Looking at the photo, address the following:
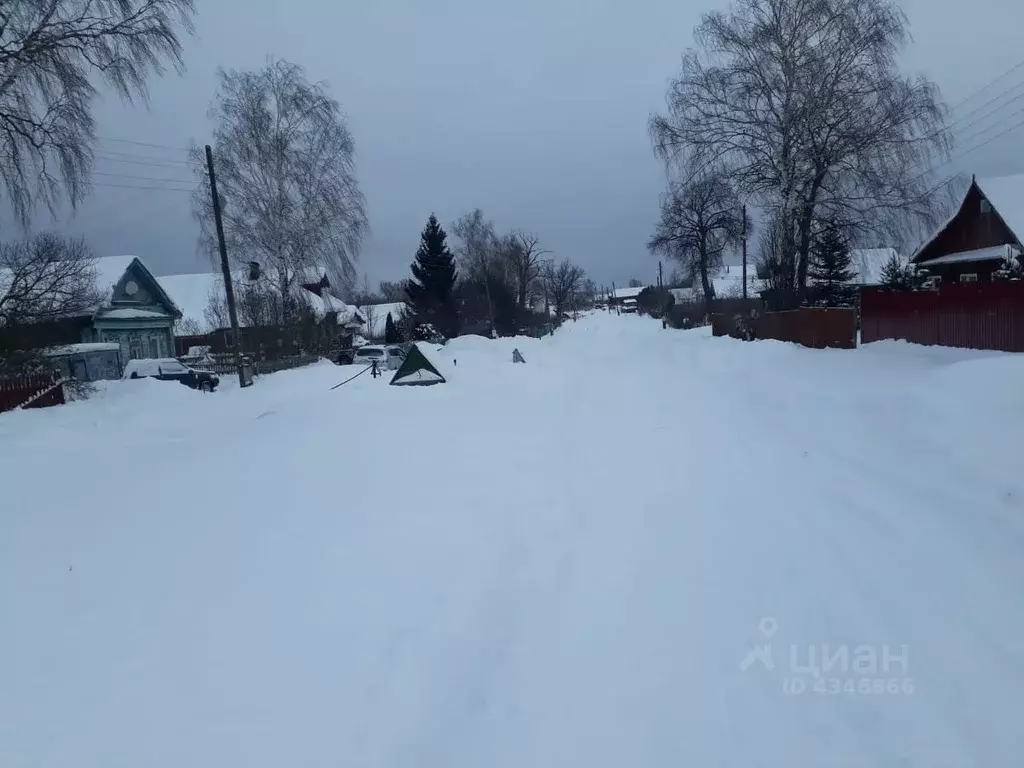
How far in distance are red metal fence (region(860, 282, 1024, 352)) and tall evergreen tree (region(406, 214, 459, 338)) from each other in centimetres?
3433

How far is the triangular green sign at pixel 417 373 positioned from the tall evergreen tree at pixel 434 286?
32.6 metres

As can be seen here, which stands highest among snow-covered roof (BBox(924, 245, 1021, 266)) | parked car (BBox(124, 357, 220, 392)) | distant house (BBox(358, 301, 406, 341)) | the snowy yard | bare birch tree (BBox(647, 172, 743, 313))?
bare birch tree (BBox(647, 172, 743, 313))

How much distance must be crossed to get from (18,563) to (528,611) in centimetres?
388

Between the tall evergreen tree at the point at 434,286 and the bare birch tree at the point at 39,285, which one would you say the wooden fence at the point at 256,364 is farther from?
the tall evergreen tree at the point at 434,286

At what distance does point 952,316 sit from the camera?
51.8 ft

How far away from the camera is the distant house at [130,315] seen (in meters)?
36.2

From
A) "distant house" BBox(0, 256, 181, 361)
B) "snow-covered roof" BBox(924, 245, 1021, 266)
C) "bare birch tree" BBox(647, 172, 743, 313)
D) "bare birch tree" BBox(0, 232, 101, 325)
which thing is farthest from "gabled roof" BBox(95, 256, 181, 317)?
"snow-covered roof" BBox(924, 245, 1021, 266)

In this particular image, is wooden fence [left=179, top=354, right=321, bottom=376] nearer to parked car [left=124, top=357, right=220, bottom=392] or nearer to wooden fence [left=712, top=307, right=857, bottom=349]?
parked car [left=124, top=357, right=220, bottom=392]

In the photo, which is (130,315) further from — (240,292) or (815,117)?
(815,117)

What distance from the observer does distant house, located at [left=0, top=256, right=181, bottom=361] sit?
36188 mm

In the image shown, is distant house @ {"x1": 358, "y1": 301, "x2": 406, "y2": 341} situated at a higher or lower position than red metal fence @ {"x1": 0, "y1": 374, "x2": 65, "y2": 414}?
higher

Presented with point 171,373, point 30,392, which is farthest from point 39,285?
point 171,373

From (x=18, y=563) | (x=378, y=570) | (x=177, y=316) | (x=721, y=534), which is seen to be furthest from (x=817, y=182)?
(x=177, y=316)

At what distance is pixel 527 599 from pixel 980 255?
2836 centimetres
